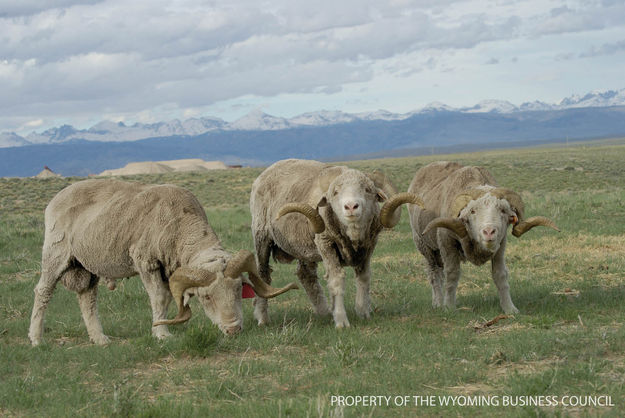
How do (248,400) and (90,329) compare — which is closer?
(248,400)

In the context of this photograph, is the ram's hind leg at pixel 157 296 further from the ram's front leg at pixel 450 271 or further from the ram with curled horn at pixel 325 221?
the ram's front leg at pixel 450 271

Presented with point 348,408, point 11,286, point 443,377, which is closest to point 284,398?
point 348,408

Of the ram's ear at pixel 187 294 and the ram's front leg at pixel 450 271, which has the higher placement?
the ram's ear at pixel 187 294

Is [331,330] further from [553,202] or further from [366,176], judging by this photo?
[553,202]

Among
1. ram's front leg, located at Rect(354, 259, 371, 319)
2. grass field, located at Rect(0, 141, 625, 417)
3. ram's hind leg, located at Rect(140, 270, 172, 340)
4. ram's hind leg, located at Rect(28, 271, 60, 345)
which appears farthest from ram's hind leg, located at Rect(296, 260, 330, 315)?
ram's hind leg, located at Rect(28, 271, 60, 345)

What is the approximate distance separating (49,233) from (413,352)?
5.38 meters

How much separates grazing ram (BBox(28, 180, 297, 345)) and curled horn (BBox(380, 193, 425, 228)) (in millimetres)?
1441

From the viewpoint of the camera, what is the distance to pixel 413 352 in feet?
24.6

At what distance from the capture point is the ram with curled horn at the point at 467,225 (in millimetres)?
8883

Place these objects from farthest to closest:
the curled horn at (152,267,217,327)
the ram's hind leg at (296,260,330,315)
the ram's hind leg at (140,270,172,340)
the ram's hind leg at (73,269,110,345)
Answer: the ram's hind leg at (296,260,330,315), the ram's hind leg at (73,269,110,345), the ram's hind leg at (140,270,172,340), the curled horn at (152,267,217,327)

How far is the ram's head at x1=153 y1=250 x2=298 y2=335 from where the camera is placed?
324 inches

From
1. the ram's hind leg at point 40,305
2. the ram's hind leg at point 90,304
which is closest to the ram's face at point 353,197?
the ram's hind leg at point 90,304

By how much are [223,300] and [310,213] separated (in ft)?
5.17

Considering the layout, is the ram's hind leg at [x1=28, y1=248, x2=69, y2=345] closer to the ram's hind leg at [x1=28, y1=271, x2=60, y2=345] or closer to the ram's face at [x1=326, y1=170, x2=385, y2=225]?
the ram's hind leg at [x1=28, y1=271, x2=60, y2=345]
